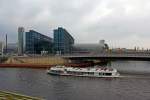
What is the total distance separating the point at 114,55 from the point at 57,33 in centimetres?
9558

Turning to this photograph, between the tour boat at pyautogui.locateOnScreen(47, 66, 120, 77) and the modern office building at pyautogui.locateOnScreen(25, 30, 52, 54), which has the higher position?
the modern office building at pyautogui.locateOnScreen(25, 30, 52, 54)

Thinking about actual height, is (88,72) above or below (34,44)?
below

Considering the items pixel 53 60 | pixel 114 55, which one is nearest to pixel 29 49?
pixel 53 60

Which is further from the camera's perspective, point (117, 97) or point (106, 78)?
point (106, 78)

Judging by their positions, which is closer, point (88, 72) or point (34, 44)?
point (88, 72)

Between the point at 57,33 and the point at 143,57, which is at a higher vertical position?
the point at 57,33

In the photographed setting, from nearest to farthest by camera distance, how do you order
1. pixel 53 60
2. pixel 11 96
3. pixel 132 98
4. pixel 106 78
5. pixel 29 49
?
1. pixel 11 96
2. pixel 132 98
3. pixel 106 78
4. pixel 53 60
5. pixel 29 49

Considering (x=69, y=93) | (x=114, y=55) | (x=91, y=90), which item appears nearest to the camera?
(x=69, y=93)

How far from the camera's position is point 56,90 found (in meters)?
52.3

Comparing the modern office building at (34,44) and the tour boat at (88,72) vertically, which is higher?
the modern office building at (34,44)

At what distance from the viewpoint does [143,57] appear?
97.5 m

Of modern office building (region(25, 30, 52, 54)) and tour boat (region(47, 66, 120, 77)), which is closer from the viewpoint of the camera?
tour boat (region(47, 66, 120, 77))

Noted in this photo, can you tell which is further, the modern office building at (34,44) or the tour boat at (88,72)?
the modern office building at (34,44)

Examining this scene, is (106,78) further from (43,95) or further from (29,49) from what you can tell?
(29,49)
